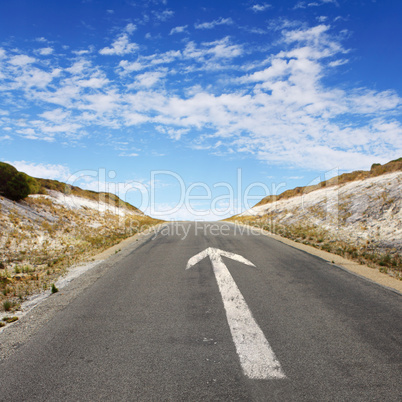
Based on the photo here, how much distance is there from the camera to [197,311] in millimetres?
4758

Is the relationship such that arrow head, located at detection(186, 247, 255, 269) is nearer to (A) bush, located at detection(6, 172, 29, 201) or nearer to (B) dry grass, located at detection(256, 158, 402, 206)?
(A) bush, located at detection(6, 172, 29, 201)

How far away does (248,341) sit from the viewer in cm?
369

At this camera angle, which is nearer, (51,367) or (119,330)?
(51,367)

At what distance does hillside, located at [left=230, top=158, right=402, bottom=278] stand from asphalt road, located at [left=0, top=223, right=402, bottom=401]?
479 cm

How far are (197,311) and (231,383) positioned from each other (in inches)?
75.9

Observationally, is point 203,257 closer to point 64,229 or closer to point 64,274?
point 64,274

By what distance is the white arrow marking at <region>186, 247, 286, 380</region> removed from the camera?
3.05 meters

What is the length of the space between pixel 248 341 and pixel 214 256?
19.0 ft

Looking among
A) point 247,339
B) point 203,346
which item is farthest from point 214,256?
point 203,346

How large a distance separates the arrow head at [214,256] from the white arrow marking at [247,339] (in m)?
2.08

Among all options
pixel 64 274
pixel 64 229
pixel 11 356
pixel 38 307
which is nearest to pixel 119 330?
pixel 11 356

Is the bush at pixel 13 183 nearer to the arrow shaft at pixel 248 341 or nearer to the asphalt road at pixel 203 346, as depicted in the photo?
the asphalt road at pixel 203 346

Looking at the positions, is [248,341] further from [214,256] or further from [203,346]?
[214,256]

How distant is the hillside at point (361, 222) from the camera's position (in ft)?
39.2
